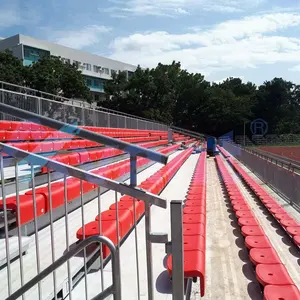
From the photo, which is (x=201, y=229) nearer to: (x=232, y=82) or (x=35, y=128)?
(x=35, y=128)

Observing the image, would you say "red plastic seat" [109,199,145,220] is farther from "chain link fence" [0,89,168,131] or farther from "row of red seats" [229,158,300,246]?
"chain link fence" [0,89,168,131]

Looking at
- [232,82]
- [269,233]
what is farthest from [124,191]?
[232,82]

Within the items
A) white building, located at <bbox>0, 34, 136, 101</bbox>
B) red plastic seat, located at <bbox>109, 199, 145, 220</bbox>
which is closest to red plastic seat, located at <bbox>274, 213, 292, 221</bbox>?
red plastic seat, located at <bbox>109, 199, 145, 220</bbox>

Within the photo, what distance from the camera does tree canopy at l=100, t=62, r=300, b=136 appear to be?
45.4 metres

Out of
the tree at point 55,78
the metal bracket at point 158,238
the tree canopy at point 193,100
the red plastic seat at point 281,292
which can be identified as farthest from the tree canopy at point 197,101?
the metal bracket at point 158,238

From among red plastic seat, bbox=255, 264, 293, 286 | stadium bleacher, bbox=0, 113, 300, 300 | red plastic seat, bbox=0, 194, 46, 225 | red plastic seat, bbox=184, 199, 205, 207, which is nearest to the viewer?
stadium bleacher, bbox=0, 113, 300, 300

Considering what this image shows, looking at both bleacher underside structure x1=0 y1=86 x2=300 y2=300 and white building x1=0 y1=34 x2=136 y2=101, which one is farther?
white building x1=0 y1=34 x2=136 y2=101

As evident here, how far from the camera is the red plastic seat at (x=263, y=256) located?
12.8 ft

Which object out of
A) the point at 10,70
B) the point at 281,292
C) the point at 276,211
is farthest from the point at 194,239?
the point at 10,70

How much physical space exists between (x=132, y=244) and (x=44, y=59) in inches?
1300

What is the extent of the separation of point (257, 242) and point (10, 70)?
29262 millimetres

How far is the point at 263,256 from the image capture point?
4.08 meters

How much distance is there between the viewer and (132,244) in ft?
12.6

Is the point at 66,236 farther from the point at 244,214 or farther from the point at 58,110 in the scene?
the point at 58,110
